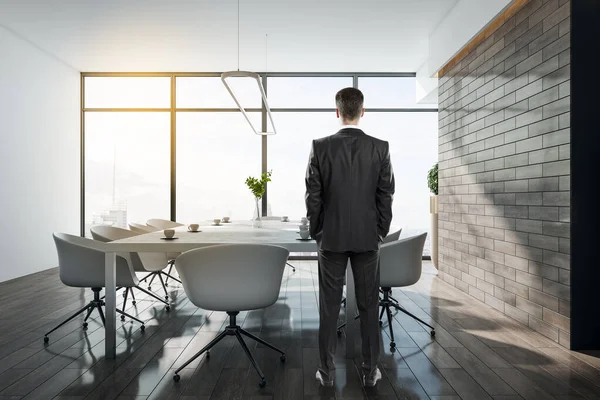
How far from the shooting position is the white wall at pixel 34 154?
18.2ft

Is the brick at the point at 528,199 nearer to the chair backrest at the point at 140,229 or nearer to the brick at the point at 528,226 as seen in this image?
the brick at the point at 528,226

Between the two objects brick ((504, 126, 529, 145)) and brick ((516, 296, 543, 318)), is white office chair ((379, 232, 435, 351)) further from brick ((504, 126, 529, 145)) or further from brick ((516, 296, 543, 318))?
brick ((504, 126, 529, 145))

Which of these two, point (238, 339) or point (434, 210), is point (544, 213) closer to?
point (238, 339)

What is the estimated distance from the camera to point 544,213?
336cm

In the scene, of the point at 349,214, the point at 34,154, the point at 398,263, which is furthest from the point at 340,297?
the point at 34,154

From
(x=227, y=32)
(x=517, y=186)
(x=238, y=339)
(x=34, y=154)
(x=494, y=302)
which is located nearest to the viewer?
(x=238, y=339)

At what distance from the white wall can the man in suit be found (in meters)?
4.97

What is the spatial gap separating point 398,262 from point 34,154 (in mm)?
5506

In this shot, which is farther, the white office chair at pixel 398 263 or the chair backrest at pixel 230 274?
the white office chair at pixel 398 263

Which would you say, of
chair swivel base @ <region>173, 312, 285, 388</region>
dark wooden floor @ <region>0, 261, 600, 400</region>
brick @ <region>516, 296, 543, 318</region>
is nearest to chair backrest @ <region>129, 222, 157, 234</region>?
dark wooden floor @ <region>0, 261, 600, 400</region>

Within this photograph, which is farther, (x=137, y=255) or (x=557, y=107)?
(x=137, y=255)

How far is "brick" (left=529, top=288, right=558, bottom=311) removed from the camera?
323 cm

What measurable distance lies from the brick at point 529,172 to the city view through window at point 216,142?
358cm

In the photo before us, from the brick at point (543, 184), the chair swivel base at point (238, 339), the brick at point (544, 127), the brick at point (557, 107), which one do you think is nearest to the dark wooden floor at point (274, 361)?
the chair swivel base at point (238, 339)
